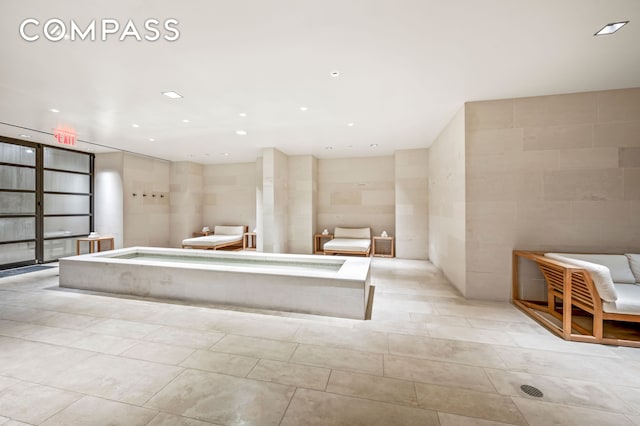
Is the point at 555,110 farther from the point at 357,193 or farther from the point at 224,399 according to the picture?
the point at 224,399

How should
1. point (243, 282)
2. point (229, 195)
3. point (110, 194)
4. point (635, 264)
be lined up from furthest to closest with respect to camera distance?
point (229, 195), point (110, 194), point (243, 282), point (635, 264)

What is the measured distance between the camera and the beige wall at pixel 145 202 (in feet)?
26.1

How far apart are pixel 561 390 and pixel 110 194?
10371 mm

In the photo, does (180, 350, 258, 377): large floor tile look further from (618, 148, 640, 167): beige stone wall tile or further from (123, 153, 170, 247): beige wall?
(123, 153, 170, 247): beige wall

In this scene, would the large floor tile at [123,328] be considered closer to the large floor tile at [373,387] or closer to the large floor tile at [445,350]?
the large floor tile at [373,387]

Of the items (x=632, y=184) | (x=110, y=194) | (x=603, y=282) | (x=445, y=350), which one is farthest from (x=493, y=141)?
(x=110, y=194)

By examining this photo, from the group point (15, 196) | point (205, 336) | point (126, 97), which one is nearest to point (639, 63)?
point (205, 336)

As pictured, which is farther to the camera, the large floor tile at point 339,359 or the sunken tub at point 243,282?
the sunken tub at point 243,282

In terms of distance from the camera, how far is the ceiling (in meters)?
2.24

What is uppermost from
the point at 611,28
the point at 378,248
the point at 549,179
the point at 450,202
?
the point at 611,28

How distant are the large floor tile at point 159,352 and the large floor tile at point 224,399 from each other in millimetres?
329

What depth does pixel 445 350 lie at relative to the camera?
2.58 metres

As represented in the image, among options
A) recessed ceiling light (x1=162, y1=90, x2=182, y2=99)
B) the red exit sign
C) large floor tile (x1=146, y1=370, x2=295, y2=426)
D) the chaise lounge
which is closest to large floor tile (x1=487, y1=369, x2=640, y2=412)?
large floor tile (x1=146, y1=370, x2=295, y2=426)

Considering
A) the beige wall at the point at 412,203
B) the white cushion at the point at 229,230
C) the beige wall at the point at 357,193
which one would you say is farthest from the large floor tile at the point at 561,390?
the white cushion at the point at 229,230
